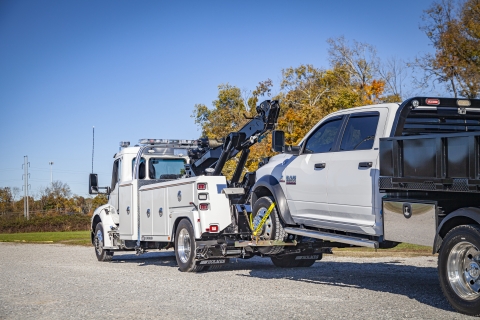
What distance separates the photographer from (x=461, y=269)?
668 cm

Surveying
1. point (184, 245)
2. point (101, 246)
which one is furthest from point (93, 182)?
point (184, 245)

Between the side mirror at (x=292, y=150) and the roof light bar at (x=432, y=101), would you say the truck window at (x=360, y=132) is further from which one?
the side mirror at (x=292, y=150)

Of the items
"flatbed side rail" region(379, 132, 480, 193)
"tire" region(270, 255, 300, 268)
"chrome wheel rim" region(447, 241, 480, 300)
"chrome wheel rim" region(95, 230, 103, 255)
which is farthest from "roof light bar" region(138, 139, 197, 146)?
"chrome wheel rim" region(447, 241, 480, 300)

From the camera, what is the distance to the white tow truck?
1149 centimetres

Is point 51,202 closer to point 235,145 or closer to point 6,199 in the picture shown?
point 6,199

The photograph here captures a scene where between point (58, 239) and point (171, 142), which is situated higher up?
point (171, 142)

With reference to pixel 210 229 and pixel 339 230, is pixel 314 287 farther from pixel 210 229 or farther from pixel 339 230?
pixel 210 229

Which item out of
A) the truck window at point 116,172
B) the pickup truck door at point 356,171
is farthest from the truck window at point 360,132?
the truck window at point 116,172

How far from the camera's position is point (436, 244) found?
6.76m

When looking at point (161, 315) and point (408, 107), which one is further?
point (408, 107)

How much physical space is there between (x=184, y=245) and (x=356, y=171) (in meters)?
5.23

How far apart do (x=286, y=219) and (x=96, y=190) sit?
8172 mm

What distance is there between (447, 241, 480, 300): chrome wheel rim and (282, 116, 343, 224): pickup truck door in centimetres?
238

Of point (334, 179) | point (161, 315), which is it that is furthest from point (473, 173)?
point (161, 315)
